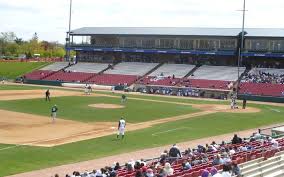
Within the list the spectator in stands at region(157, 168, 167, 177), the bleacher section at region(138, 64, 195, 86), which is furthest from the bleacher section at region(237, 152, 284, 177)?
the bleacher section at region(138, 64, 195, 86)

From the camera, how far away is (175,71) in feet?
266

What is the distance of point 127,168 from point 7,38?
505 feet

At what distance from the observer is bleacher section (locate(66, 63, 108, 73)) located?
87688mm

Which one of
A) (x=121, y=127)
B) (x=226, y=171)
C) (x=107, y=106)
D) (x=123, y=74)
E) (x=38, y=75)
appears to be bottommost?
(x=107, y=106)

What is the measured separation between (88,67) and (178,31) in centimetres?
1820

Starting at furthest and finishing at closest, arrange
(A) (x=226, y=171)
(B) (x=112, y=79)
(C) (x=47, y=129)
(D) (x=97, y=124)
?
(B) (x=112, y=79) < (D) (x=97, y=124) < (C) (x=47, y=129) < (A) (x=226, y=171)

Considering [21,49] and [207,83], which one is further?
[21,49]

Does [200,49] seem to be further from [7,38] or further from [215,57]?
[7,38]

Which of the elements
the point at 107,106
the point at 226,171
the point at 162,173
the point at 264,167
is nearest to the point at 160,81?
the point at 107,106

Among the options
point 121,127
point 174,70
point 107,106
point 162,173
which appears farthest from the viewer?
point 174,70

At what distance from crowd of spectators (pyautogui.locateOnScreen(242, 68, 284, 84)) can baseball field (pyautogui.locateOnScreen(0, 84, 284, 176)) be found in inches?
397

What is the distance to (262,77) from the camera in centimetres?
7194

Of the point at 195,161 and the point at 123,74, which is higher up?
the point at 123,74

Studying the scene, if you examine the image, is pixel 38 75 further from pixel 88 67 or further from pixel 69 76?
pixel 88 67
